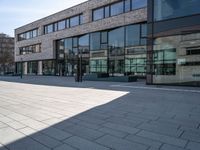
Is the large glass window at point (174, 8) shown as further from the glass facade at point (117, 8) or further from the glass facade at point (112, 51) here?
the glass facade at point (117, 8)

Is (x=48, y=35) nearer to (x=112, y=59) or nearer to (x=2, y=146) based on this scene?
(x=112, y=59)

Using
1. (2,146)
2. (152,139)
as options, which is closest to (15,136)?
(2,146)

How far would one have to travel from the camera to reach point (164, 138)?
414cm

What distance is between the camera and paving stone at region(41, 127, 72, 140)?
164 inches

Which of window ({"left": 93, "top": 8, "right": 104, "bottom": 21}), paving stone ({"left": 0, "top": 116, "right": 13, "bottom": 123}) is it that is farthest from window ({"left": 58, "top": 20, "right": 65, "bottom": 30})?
paving stone ({"left": 0, "top": 116, "right": 13, "bottom": 123})

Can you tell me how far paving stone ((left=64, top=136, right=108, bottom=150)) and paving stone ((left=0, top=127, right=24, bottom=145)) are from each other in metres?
1.08

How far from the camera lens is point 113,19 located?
2527 cm

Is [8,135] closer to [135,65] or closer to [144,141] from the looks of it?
[144,141]

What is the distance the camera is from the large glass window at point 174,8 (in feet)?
47.9

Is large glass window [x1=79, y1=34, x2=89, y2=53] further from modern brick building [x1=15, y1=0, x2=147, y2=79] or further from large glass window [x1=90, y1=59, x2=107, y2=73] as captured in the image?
large glass window [x1=90, y1=59, x2=107, y2=73]

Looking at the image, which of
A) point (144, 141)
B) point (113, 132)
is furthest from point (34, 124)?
point (144, 141)

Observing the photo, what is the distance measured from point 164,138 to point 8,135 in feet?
A: 10.9

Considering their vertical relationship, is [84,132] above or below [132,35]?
below

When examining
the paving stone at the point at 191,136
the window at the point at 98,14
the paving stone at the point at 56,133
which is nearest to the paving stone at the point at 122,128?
the paving stone at the point at 191,136
